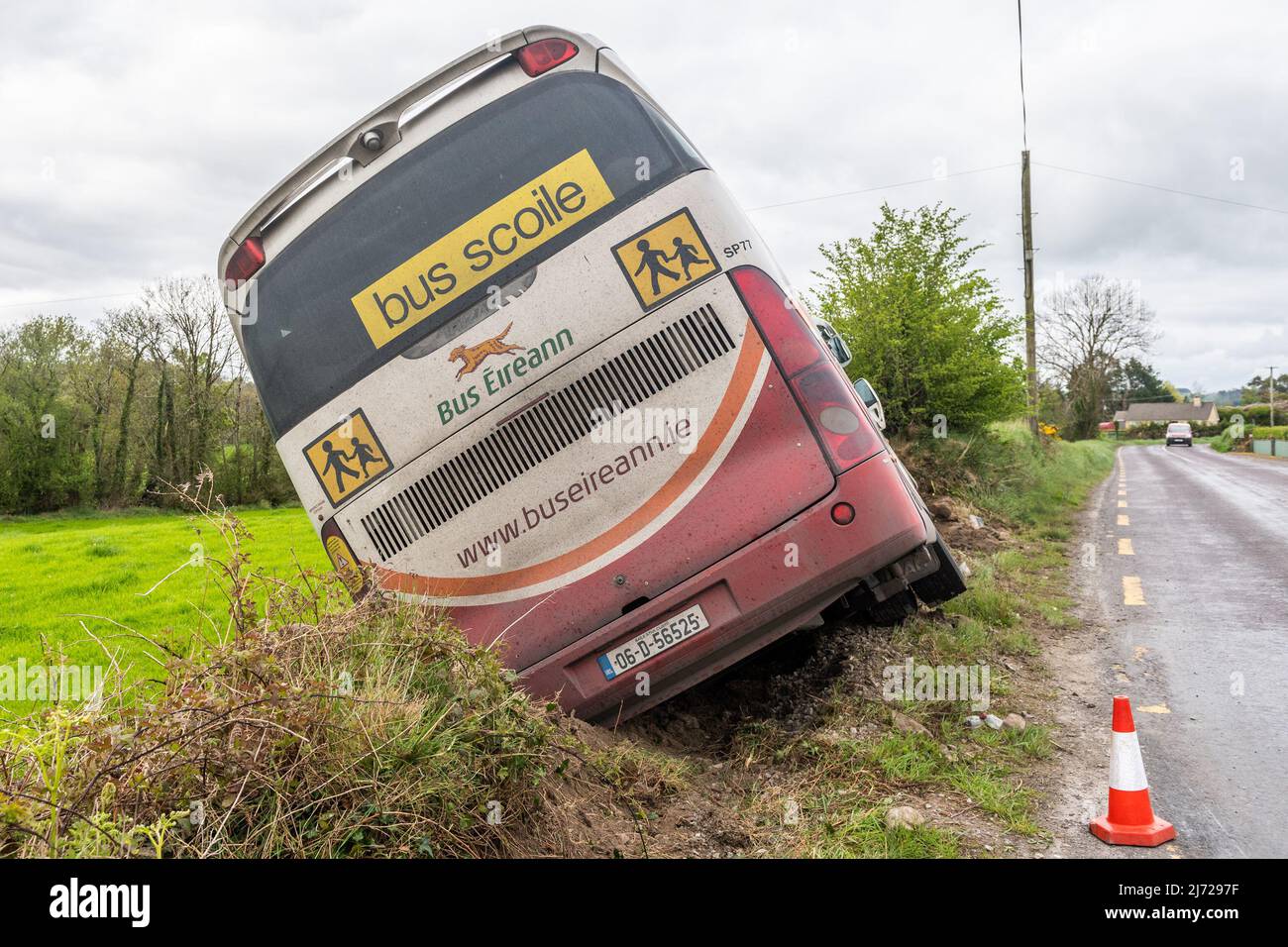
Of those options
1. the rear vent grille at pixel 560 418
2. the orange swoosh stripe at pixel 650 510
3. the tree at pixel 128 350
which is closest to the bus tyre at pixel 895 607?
the orange swoosh stripe at pixel 650 510

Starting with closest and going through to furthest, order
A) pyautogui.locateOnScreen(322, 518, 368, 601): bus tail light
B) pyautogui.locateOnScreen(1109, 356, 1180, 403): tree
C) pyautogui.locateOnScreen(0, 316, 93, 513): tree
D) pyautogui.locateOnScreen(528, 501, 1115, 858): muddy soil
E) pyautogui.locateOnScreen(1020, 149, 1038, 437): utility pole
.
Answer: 1. pyautogui.locateOnScreen(528, 501, 1115, 858): muddy soil
2. pyautogui.locateOnScreen(322, 518, 368, 601): bus tail light
3. pyautogui.locateOnScreen(1020, 149, 1038, 437): utility pole
4. pyautogui.locateOnScreen(0, 316, 93, 513): tree
5. pyautogui.locateOnScreen(1109, 356, 1180, 403): tree

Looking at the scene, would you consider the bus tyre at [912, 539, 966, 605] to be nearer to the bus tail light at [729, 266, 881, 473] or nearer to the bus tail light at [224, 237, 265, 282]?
the bus tail light at [729, 266, 881, 473]

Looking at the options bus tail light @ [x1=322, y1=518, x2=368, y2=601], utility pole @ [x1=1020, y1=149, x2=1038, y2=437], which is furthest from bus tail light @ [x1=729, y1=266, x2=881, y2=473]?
utility pole @ [x1=1020, y1=149, x2=1038, y2=437]

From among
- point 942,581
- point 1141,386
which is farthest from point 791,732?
point 1141,386

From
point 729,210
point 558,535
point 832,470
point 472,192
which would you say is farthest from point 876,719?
point 472,192

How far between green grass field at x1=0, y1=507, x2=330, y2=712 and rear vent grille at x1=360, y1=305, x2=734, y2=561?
2.19 feet

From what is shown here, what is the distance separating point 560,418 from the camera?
14.0 ft

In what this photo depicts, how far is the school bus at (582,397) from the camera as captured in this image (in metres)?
4.18

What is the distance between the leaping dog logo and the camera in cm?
425

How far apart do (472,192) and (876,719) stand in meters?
3.17

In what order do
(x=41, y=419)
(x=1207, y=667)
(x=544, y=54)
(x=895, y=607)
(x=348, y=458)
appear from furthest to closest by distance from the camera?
(x=41, y=419), (x=1207, y=667), (x=895, y=607), (x=348, y=458), (x=544, y=54)

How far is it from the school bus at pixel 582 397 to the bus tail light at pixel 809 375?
1cm

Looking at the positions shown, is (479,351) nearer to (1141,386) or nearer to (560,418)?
(560,418)

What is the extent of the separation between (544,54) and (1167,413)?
400ft
